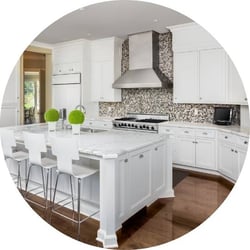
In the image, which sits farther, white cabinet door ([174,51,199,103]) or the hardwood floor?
white cabinet door ([174,51,199,103])

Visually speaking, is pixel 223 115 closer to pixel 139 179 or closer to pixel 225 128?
pixel 225 128

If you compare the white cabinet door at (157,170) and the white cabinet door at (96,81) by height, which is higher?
the white cabinet door at (96,81)

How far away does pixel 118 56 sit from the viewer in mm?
5688

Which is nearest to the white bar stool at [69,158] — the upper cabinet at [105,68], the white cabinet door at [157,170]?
the white cabinet door at [157,170]

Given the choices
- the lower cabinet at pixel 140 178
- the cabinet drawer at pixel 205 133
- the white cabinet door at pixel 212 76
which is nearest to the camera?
the lower cabinet at pixel 140 178

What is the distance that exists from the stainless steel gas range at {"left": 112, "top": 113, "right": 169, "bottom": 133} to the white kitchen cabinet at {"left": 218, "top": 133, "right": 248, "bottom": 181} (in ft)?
3.95

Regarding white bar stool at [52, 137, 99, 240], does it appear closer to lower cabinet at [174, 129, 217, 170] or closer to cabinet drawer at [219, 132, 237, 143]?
cabinet drawer at [219, 132, 237, 143]

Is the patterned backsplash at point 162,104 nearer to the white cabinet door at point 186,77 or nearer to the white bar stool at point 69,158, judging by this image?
the white cabinet door at point 186,77

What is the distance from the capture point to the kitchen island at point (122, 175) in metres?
2.22

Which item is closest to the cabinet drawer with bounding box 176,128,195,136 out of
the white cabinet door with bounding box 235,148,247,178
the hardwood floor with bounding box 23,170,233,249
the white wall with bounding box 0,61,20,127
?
the white cabinet door with bounding box 235,148,247,178

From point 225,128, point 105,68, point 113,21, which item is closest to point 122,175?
point 225,128

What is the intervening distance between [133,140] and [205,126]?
74.5 inches

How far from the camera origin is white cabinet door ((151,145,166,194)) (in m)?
2.85

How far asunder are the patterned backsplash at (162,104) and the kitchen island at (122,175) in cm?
193
